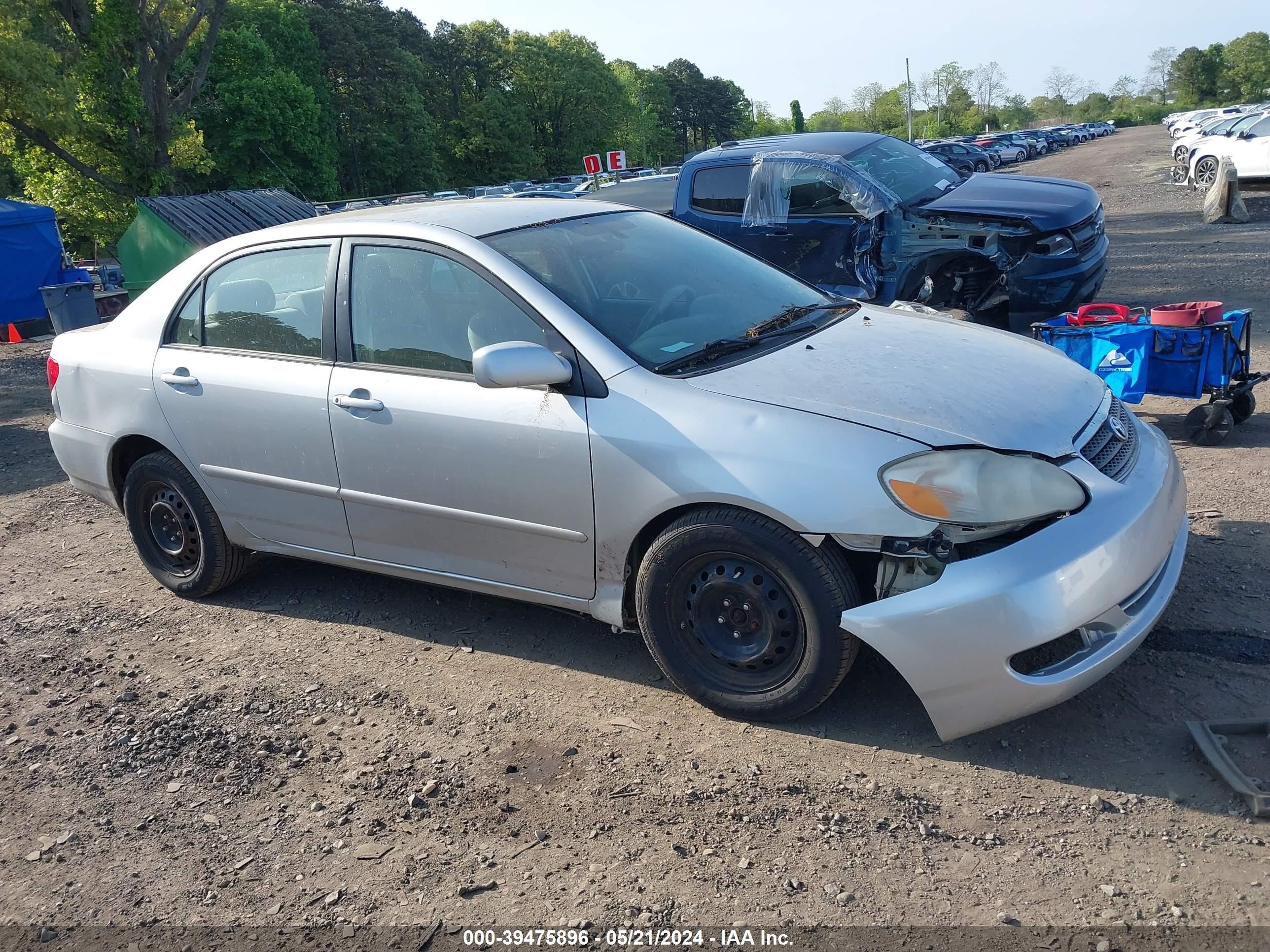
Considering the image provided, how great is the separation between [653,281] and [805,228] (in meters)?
5.02

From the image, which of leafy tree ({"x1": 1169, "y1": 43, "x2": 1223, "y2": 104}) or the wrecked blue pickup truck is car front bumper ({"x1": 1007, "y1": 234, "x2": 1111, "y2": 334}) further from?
leafy tree ({"x1": 1169, "y1": 43, "x2": 1223, "y2": 104})

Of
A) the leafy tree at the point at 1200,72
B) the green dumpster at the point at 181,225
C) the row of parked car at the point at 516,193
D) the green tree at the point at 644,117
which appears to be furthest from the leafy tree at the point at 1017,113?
the green dumpster at the point at 181,225

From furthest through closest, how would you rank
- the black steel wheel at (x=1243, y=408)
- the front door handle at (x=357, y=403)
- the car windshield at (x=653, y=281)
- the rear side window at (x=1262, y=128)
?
the rear side window at (x=1262, y=128) < the black steel wheel at (x=1243, y=408) < the front door handle at (x=357, y=403) < the car windshield at (x=653, y=281)

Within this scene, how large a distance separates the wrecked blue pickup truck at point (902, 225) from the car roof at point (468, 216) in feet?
12.0

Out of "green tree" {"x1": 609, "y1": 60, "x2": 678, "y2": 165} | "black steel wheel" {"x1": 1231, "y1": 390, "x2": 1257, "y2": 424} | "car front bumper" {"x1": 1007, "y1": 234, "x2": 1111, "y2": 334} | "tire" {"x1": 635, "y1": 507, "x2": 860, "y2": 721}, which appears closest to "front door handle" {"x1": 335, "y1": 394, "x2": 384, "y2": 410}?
"tire" {"x1": 635, "y1": 507, "x2": 860, "y2": 721}

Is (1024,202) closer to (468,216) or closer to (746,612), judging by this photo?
(468,216)

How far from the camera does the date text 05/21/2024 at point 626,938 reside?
2.46m

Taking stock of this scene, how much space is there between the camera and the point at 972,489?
299 cm

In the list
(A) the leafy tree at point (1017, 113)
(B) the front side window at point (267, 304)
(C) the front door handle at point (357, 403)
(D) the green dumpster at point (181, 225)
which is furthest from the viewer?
(A) the leafy tree at point (1017, 113)

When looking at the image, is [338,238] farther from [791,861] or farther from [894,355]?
[791,861]

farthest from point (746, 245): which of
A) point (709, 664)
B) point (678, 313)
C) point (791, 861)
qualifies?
point (791, 861)

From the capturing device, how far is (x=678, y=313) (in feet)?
12.6

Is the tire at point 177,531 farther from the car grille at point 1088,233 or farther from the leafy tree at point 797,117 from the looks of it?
the leafy tree at point 797,117

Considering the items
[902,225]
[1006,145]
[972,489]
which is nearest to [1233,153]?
[902,225]
